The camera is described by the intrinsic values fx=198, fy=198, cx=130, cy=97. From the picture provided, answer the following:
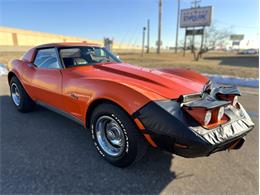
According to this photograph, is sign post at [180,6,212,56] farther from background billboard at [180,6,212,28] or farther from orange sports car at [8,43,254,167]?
orange sports car at [8,43,254,167]

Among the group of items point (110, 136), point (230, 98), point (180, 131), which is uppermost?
point (230, 98)

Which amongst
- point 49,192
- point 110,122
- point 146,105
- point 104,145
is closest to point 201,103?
point 146,105

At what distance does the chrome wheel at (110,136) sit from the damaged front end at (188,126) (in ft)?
1.42

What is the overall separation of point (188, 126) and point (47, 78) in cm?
239

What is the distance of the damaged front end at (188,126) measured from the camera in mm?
1808

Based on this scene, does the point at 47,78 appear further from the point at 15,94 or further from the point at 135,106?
the point at 135,106

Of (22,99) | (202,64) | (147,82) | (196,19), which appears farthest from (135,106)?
(196,19)

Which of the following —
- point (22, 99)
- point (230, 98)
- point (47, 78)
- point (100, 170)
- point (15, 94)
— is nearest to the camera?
point (100, 170)

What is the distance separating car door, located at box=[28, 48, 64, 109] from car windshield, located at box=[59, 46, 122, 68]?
0.14 m

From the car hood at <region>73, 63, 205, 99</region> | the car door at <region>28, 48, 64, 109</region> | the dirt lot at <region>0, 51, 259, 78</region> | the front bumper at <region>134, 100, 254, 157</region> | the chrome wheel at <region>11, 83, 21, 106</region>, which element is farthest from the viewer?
the dirt lot at <region>0, 51, 259, 78</region>

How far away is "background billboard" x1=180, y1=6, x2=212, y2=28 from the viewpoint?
32.8m

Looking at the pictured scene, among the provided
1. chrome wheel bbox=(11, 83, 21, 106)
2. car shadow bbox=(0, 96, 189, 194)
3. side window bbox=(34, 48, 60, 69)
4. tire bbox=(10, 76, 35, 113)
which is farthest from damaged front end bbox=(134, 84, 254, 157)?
chrome wheel bbox=(11, 83, 21, 106)

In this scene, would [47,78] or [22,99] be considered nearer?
[47,78]

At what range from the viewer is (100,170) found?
7.56ft
